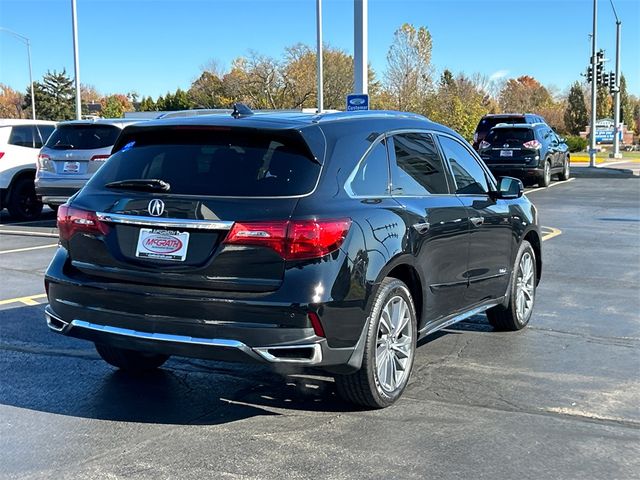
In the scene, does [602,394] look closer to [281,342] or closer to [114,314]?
[281,342]

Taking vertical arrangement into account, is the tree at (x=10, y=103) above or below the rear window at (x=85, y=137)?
above

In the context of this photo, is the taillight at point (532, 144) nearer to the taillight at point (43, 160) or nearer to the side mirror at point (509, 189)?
the taillight at point (43, 160)

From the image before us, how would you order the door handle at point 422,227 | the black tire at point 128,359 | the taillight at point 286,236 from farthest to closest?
the black tire at point 128,359 < the door handle at point 422,227 < the taillight at point 286,236

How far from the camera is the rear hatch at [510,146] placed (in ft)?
66.2

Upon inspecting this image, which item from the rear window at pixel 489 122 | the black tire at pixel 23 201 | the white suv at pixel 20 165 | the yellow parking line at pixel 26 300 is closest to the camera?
the yellow parking line at pixel 26 300

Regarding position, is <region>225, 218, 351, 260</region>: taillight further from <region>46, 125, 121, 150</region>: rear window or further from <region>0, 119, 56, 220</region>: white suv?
<region>0, 119, 56, 220</region>: white suv

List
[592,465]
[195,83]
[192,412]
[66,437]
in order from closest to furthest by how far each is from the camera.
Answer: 1. [592,465]
2. [66,437]
3. [192,412]
4. [195,83]

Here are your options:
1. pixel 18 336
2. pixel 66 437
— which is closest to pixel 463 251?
pixel 66 437

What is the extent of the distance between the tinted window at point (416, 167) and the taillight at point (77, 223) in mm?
1787

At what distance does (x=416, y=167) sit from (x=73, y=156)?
9387 mm

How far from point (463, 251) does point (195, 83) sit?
192 ft

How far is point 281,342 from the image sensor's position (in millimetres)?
3939

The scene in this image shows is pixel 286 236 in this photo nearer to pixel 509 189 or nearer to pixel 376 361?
pixel 376 361

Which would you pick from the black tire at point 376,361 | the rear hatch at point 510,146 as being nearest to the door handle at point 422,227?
the black tire at point 376,361
